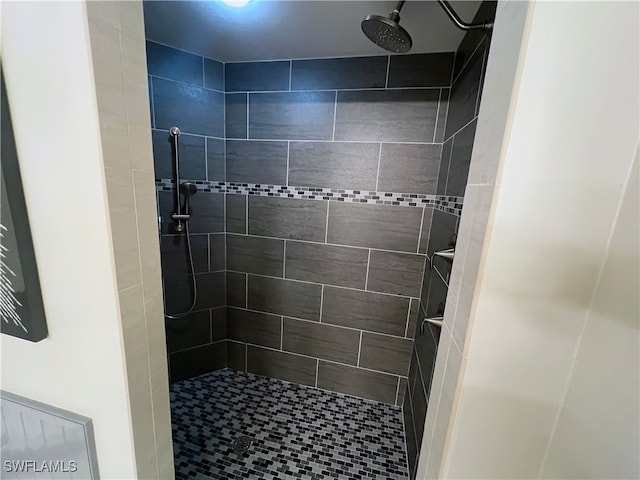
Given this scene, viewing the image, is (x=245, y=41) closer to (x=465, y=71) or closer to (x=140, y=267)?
(x=465, y=71)

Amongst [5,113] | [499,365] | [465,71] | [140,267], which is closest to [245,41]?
[465,71]

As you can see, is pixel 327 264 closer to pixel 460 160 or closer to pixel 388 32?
pixel 460 160

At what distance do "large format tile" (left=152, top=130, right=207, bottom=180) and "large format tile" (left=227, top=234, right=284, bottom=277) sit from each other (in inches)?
19.7

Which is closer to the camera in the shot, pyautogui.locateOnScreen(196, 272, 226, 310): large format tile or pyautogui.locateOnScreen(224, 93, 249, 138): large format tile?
pyautogui.locateOnScreen(224, 93, 249, 138): large format tile

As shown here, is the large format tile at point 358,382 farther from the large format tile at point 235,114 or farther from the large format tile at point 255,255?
the large format tile at point 235,114

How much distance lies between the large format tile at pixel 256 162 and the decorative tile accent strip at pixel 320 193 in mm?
48

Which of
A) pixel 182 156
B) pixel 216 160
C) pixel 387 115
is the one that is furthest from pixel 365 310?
pixel 182 156

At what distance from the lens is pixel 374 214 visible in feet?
5.48

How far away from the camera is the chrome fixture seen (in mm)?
964

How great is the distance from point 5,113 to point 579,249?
105cm

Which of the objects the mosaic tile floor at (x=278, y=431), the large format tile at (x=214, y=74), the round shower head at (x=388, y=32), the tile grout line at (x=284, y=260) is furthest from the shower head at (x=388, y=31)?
the mosaic tile floor at (x=278, y=431)

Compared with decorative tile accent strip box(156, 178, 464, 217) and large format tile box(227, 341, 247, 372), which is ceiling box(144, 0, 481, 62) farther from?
large format tile box(227, 341, 247, 372)

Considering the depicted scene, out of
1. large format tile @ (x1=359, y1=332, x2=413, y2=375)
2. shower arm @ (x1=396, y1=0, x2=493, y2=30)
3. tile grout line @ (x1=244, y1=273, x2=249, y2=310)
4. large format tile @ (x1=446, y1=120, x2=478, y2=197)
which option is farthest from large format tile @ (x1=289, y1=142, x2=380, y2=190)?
large format tile @ (x1=359, y1=332, x2=413, y2=375)

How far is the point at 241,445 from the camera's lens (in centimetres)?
153
